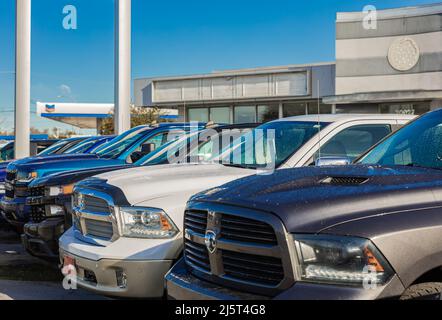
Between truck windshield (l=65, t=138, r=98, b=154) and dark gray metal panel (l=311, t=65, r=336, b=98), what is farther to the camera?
dark gray metal panel (l=311, t=65, r=336, b=98)

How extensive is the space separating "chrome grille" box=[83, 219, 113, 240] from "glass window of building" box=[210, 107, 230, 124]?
28.0 m

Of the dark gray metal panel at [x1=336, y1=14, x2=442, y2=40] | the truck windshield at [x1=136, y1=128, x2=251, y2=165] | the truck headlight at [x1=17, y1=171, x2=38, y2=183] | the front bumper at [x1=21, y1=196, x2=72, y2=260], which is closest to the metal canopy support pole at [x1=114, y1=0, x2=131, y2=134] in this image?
the truck headlight at [x1=17, y1=171, x2=38, y2=183]

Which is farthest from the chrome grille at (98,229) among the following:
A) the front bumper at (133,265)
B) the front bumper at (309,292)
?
the front bumper at (309,292)

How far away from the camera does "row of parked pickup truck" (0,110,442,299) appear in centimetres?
262

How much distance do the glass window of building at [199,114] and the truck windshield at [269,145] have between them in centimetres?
2705

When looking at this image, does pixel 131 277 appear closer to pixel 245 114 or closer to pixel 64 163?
pixel 64 163

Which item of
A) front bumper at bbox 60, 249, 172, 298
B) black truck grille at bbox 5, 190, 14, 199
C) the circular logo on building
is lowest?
front bumper at bbox 60, 249, 172, 298

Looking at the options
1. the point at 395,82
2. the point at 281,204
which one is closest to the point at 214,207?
the point at 281,204

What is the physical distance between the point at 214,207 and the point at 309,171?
0.78 metres

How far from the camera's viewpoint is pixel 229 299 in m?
2.95

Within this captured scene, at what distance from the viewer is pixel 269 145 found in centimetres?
569

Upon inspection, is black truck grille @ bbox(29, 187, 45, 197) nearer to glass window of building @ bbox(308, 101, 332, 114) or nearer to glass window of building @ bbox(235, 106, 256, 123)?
glass window of building @ bbox(308, 101, 332, 114)

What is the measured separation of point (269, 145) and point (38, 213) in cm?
300

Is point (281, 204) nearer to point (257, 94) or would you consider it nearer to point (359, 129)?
point (359, 129)
